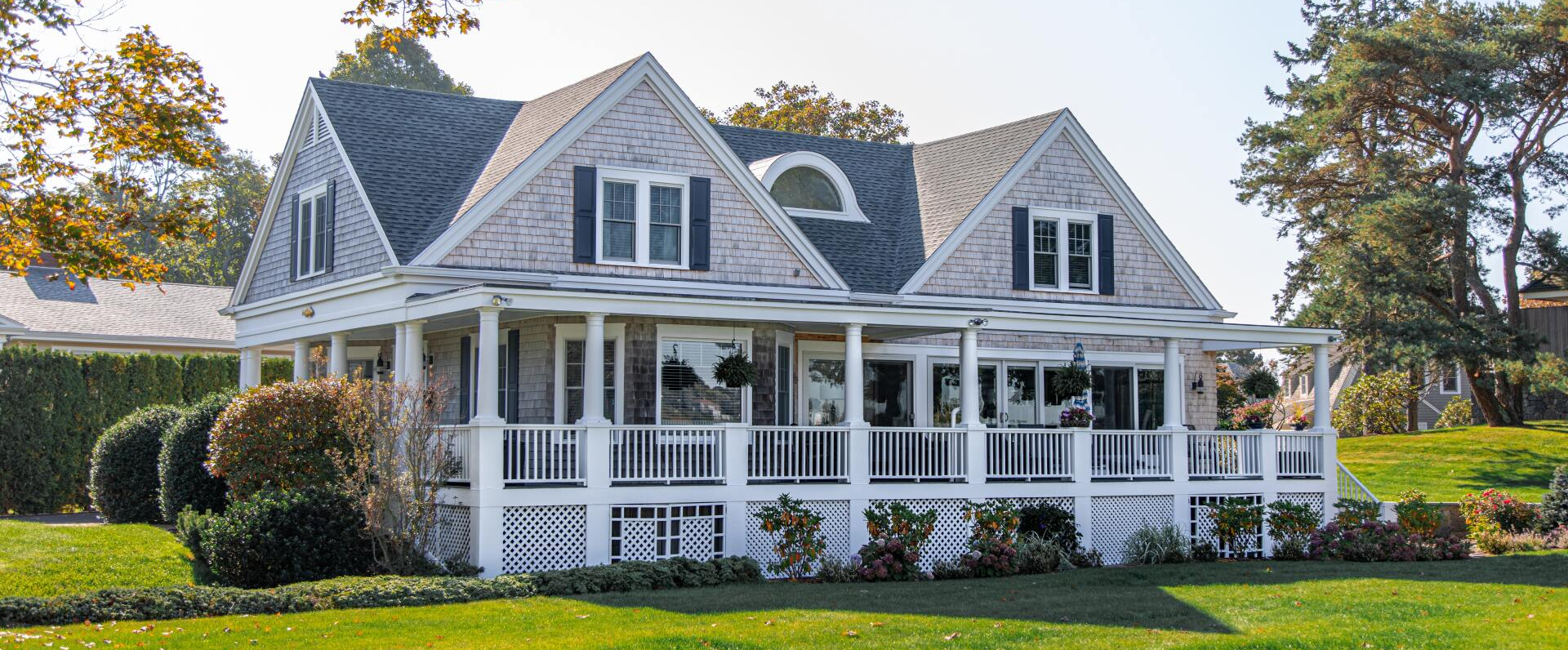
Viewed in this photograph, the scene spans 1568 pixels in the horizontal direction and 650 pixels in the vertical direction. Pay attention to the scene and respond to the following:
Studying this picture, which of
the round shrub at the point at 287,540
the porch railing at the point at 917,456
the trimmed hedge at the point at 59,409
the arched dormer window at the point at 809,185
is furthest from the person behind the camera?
the trimmed hedge at the point at 59,409

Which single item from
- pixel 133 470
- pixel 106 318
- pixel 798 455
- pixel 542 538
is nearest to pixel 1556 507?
pixel 798 455

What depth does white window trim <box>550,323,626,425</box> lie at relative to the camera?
1981 centimetres

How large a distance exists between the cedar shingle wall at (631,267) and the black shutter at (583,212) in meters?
0.09

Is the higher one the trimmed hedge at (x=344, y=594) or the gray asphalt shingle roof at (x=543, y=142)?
the gray asphalt shingle roof at (x=543, y=142)

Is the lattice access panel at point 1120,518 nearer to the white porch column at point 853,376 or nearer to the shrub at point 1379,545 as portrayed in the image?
the shrub at point 1379,545

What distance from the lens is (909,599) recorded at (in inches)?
612

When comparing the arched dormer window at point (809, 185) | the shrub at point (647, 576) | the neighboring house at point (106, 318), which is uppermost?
the arched dormer window at point (809, 185)

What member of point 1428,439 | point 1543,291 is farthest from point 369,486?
point 1543,291

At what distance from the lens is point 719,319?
1959 centimetres

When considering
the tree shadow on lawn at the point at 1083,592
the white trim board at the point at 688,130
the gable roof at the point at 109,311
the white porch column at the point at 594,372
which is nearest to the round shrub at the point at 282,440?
the white trim board at the point at 688,130

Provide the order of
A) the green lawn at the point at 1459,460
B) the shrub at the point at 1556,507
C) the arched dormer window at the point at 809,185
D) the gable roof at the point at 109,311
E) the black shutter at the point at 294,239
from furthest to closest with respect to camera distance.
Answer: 1. the gable roof at the point at 109,311
2. the green lawn at the point at 1459,460
3. the shrub at the point at 1556,507
4. the arched dormer window at the point at 809,185
5. the black shutter at the point at 294,239

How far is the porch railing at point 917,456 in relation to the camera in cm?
1923

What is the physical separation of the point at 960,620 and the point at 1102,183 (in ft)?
42.4

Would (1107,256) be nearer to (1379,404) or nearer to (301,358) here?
(301,358)
